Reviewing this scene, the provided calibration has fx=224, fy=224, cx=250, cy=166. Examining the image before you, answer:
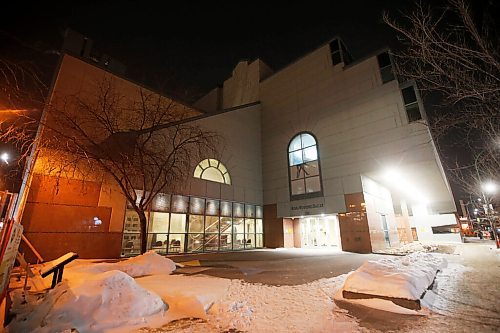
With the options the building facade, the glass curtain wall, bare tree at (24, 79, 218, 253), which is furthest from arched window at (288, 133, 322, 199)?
bare tree at (24, 79, 218, 253)

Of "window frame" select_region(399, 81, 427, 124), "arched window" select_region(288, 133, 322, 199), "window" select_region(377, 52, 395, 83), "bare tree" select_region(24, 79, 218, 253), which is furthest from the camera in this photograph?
"arched window" select_region(288, 133, 322, 199)

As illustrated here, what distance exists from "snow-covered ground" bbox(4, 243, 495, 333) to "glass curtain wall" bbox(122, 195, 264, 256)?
8.97 m

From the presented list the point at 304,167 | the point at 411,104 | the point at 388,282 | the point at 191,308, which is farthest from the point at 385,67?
the point at 191,308

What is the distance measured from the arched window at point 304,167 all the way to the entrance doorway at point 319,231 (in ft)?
10.2

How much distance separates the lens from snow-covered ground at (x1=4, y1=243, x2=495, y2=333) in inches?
139

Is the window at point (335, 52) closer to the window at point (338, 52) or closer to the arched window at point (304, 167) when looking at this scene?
the window at point (338, 52)

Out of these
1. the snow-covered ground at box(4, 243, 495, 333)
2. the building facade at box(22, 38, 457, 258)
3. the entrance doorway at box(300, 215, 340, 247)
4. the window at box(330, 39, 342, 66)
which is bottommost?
the snow-covered ground at box(4, 243, 495, 333)

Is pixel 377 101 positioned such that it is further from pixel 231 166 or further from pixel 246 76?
pixel 246 76

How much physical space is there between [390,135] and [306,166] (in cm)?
687

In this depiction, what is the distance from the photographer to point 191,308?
432cm

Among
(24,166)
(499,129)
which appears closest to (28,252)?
(24,166)

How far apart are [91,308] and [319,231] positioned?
67.5 ft

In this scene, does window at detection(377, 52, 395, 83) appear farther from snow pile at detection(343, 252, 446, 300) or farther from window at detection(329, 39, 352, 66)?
snow pile at detection(343, 252, 446, 300)

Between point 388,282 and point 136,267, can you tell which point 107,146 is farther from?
point 388,282
